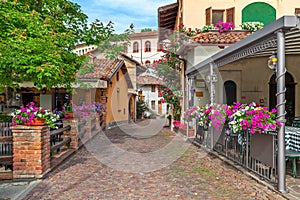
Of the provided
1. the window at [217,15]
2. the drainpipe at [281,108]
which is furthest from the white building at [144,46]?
the drainpipe at [281,108]

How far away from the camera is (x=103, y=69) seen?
1730cm

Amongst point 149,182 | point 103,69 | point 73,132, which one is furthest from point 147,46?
point 149,182

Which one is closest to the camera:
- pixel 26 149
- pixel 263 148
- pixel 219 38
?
pixel 263 148

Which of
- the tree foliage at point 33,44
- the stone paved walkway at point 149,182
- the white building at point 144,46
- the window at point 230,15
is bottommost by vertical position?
the stone paved walkway at point 149,182

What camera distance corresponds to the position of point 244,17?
1319cm

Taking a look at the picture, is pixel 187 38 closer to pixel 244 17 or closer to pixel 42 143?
pixel 244 17

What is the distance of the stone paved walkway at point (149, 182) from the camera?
4734mm

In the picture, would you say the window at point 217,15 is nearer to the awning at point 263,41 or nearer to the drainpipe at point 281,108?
Result: the awning at point 263,41

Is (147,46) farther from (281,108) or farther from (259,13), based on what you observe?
(281,108)

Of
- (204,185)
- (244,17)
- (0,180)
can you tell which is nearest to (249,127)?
(204,185)

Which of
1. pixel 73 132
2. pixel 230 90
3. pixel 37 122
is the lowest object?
pixel 73 132

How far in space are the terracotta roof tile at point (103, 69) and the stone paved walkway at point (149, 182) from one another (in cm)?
817

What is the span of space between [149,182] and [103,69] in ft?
41.4

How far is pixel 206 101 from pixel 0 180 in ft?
27.7
